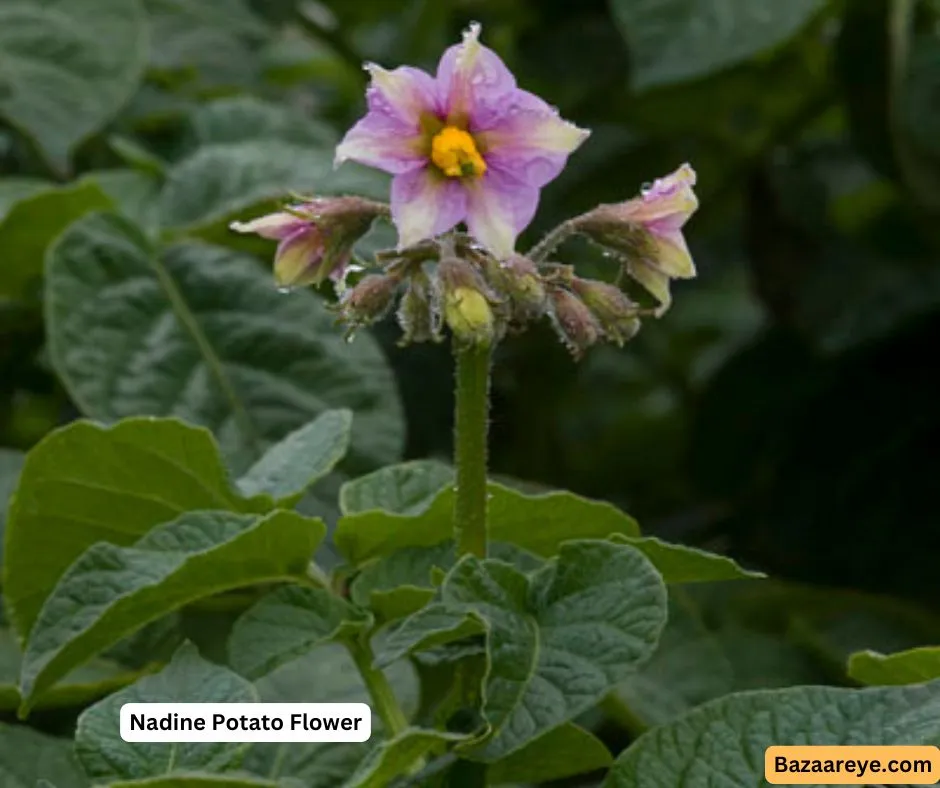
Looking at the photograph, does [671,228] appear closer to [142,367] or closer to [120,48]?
[142,367]

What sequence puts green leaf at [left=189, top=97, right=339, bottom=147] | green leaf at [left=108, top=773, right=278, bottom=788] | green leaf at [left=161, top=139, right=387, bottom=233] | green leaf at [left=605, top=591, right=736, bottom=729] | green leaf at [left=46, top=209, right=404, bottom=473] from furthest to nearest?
green leaf at [left=189, top=97, right=339, bottom=147]
green leaf at [left=161, top=139, right=387, bottom=233]
green leaf at [left=46, top=209, right=404, bottom=473]
green leaf at [left=605, top=591, right=736, bottom=729]
green leaf at [left=108, top=773, right=278, bottom=788]

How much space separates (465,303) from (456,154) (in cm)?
6

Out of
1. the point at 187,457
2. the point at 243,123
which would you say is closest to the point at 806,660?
the point at 187,457

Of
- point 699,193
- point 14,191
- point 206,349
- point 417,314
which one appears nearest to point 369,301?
point 417,314

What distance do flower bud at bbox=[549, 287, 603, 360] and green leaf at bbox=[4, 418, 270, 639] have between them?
14cm

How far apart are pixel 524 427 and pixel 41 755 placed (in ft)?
2.22

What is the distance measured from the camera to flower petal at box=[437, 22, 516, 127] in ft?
1.73

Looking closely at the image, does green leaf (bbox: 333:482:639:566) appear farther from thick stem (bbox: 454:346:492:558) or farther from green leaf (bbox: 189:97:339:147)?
green leaf (bbox: 189:97:339:147)

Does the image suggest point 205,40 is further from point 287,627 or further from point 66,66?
point 287,627

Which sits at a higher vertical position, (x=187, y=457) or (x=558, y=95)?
(x=558, y=95)

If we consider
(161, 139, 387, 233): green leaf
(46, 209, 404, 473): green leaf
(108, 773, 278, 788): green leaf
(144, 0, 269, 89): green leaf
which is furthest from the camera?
(144, 0, 269, 89): green leaf

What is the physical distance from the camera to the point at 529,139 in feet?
1.75

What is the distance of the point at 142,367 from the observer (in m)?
0.82

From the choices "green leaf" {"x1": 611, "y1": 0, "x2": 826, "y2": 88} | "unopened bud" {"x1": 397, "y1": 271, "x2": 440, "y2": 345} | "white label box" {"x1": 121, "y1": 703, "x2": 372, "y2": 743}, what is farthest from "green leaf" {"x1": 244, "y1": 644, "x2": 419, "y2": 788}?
"green leaf" {"x1": 611, "y1": 0, "x2": 826, "y2": 88}
